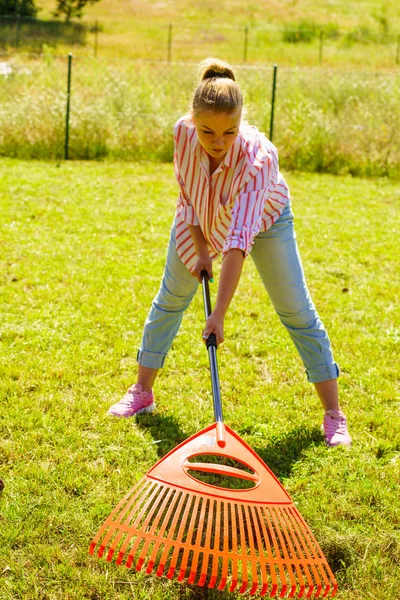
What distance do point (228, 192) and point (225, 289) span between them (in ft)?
1.41

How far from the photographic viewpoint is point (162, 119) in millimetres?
10109

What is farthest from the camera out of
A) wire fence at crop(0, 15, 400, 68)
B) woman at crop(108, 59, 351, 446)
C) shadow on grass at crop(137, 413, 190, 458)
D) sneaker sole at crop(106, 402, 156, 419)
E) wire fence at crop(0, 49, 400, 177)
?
wire fence at crop(0, 15, 400, 68)

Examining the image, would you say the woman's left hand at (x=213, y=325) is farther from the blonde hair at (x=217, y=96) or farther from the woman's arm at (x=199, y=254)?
the blonde hair at (x=217, y=96)

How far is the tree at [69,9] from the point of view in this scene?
35969 millimetres

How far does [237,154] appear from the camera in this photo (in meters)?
2.76

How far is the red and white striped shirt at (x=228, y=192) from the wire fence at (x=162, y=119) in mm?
6804

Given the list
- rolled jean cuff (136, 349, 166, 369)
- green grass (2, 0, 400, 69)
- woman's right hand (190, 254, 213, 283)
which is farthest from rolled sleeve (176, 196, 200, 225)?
green grass (2, 0, 400, 69)

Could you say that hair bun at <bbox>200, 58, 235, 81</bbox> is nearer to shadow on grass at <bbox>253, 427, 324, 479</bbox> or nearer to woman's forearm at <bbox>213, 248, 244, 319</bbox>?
woman's forearm at <bbox>213, 248, 244, 319</bbox>

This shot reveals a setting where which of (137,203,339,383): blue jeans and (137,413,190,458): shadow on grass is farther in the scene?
(137,413,190,458): shadow on grass

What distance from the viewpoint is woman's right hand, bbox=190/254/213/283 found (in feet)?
10.0

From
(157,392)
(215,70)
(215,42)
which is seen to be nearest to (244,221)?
(215,70)

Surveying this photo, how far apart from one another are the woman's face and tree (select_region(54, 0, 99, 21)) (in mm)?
36044

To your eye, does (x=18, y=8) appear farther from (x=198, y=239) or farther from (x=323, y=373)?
(x=323, y=373)

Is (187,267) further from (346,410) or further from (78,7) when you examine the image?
(78,7)
